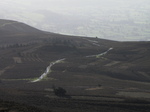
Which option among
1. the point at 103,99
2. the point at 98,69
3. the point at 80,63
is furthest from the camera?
the point at 80,63

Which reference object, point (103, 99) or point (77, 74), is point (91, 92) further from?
point (77, 74)

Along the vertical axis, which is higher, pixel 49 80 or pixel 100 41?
pixel 100 41

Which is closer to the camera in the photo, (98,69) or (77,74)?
(77,74)

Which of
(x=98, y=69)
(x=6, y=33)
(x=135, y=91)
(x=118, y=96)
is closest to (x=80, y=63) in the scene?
(x=98, y=69)

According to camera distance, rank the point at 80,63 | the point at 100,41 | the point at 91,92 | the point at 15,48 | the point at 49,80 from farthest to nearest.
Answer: the point at 100,41, the point at 15,48, the point at 80,63, the point at 49,80, the point at 91,92

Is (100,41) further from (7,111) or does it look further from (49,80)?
(7,111)

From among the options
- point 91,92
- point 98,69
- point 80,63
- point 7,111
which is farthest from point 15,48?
point 7,111
